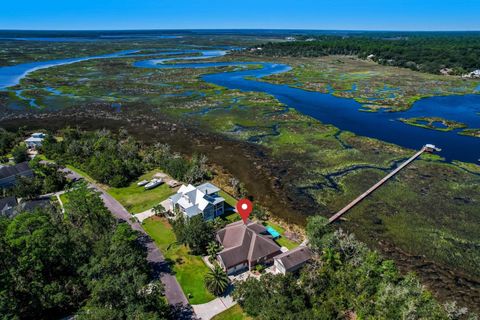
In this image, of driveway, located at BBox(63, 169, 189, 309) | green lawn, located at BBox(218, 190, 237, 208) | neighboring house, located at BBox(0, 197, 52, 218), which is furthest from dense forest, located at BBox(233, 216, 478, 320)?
neighboring house, located at BBox(0, 197, 52, 218)

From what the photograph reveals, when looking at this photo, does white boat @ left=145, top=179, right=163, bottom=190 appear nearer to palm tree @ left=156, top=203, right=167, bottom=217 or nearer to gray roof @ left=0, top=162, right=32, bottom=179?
palm tree @ left=156, top=203, right=167, bottom=217

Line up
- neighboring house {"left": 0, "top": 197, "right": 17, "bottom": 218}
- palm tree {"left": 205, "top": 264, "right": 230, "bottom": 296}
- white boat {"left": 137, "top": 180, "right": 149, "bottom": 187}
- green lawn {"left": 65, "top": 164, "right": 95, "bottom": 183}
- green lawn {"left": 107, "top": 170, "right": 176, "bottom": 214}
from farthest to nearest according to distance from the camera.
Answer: green lawn {"left": 65, "top": 164, "right": 95, "bottom": 183}, white boat {"left": 137, "top": 180, "right": 149, "bottom": 187}, green lawn {"left": 107, "top": 170, "right": 176, "bottom": 214}, neighboring house {"left": 0, "top": 197, "right": 17, "bottom": 218}, palm tree {"left": 205, "top": 264, "right": 230, "bottom": 296}

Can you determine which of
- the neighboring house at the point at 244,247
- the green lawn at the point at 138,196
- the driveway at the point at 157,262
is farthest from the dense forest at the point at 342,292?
the green lawn at the point at 138,196

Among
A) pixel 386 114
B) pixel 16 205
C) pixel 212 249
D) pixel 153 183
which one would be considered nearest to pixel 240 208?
pixel 212 249

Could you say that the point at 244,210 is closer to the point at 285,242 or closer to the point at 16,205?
the point at 285,242

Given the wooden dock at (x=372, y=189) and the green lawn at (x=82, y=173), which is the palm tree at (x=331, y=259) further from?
Answer: the green lawn at (x=82, y=173)

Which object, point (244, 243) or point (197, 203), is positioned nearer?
point (244, 243)
